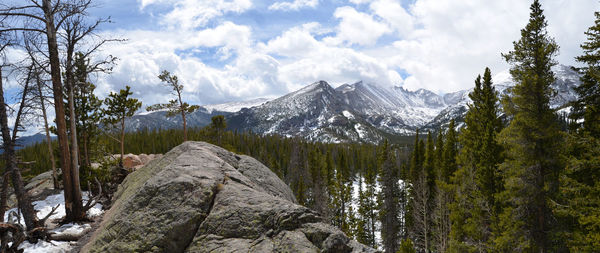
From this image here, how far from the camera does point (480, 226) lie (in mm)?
20656

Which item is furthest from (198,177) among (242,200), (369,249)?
(369,249)

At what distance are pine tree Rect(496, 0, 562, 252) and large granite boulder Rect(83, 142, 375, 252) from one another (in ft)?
49.3

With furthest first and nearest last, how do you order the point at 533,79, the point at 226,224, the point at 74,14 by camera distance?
the point at 533,79
the point at 74,14
the point at 226,224

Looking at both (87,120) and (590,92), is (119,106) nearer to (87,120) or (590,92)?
(87,120)

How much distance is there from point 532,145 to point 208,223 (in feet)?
56.8

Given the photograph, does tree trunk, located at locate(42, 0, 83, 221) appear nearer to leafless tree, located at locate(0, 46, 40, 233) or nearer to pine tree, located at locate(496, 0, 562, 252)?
leafless tree, located at locate(0, 46, 40, 233)

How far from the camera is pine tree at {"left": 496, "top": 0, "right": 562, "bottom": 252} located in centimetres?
1566

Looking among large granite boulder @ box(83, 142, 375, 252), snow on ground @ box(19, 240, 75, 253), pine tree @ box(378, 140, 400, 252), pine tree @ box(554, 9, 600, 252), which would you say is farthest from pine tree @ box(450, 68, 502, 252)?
snow on ground @ box(19, 240, 75, 253)

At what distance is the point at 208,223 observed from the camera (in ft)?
22.9

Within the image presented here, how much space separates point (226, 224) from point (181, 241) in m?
1.18

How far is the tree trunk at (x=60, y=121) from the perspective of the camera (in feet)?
35.9

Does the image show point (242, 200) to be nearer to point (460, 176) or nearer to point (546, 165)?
point (546, 165)

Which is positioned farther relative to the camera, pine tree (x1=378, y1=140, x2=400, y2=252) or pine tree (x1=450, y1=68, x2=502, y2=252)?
pine tree (x1=378, y1=140, x2=400, y2=252)

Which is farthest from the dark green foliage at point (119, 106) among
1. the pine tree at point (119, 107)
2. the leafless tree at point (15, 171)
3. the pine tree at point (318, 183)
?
the pine tree at point (318, 183)
